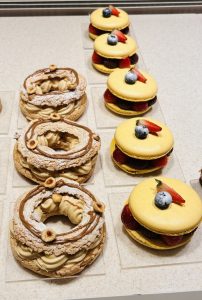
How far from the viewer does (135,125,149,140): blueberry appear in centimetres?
272

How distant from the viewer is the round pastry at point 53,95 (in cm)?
307

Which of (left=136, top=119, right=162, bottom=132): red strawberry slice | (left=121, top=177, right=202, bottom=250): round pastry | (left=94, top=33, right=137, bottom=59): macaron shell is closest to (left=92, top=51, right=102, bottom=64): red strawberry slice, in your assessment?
(left=94, top=33, right=137, bottom=59): macaron shell

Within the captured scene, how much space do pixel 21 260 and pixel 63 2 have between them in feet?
10.5

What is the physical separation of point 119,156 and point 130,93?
1.85ft

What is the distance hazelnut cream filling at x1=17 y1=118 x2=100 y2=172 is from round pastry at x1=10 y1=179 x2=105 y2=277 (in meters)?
0.20

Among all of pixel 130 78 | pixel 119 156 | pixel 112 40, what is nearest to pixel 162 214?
pixel 119 156

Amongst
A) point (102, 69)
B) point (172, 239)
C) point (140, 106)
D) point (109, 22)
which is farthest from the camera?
point (109, 22)

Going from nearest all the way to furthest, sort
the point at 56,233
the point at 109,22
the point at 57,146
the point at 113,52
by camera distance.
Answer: the point at 56,233 → the point at 57,146 → the point at 113,52 → the point at 109,22

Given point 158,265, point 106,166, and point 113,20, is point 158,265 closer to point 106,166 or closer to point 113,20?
point 106,166

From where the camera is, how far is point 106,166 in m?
2.91

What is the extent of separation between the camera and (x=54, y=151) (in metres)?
2.68

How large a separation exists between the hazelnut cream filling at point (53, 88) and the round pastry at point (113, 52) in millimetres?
459

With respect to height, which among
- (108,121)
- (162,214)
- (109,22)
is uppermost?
(109,22)

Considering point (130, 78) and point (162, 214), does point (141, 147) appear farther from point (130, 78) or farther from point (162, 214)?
point (130, 78)
